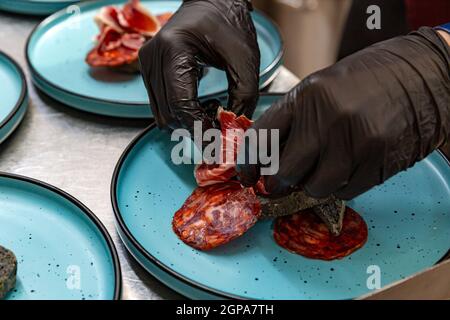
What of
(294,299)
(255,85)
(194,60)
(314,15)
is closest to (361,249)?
(294,299)

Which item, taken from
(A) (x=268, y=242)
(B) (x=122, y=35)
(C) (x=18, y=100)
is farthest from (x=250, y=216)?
(B) (x=122, y=35)

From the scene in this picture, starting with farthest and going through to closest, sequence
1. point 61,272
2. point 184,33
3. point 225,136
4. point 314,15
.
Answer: point 314,15 < point 184,33 < point 225,136 < point 61,272

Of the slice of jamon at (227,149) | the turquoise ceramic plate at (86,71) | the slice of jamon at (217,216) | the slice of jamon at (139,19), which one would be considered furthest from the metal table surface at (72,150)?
the slice of jamon at (139,19)

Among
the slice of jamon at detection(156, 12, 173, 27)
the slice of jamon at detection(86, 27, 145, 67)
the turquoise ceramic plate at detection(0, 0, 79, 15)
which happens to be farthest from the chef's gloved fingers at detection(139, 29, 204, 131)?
the turquoise ceramic plate at detection(0, 0, 79, 15)

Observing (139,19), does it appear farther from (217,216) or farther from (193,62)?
(217,216)

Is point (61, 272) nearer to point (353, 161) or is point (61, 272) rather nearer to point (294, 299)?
point (294, 299)
